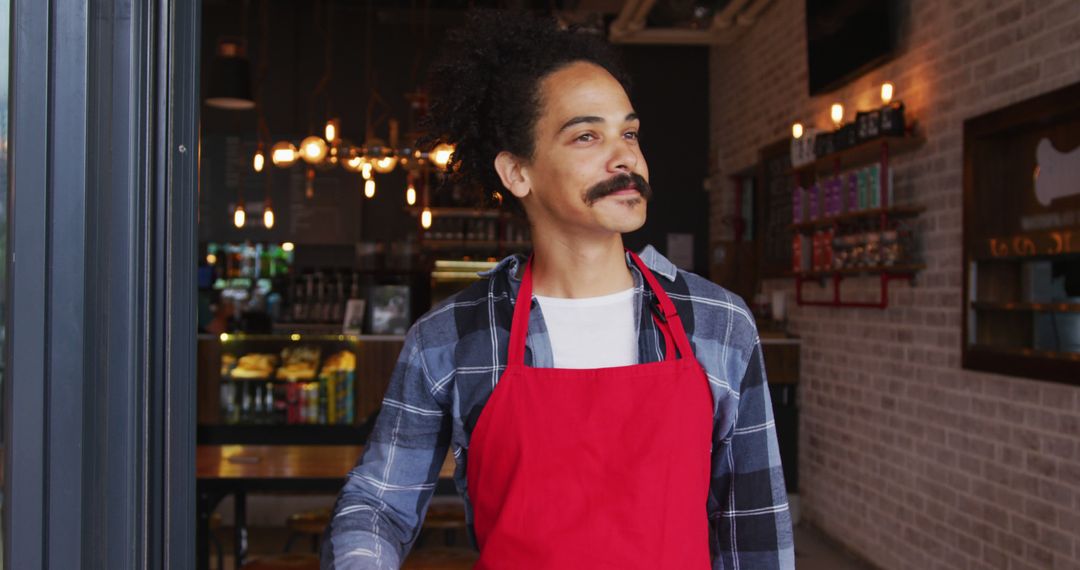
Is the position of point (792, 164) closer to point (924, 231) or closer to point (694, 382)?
point (924, 231)

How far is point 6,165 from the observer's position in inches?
41.0

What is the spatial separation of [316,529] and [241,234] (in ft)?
15.5

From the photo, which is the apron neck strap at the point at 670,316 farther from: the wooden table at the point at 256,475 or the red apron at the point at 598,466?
the wooden table at the point at 256,475

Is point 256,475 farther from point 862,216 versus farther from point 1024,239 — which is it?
point 862,216

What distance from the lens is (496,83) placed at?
1630mm

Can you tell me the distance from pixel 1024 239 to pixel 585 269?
269cm

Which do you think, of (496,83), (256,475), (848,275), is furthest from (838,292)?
(496,83)

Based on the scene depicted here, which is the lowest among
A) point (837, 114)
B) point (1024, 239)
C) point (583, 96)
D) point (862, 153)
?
point (1024, 239)

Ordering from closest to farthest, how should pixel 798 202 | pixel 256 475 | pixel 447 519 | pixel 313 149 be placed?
pixel 256 475 < pixel 447 519 < pixel 313 149 < pixel 798 202

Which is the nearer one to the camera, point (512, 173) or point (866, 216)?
point (512, 173)

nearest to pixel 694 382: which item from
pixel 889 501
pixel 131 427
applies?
pixel 131 427

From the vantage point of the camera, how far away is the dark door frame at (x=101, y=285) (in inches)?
41.4

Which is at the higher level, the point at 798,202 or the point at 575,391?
the point at 798,202

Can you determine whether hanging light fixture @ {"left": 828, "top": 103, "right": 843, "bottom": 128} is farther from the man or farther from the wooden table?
the man
